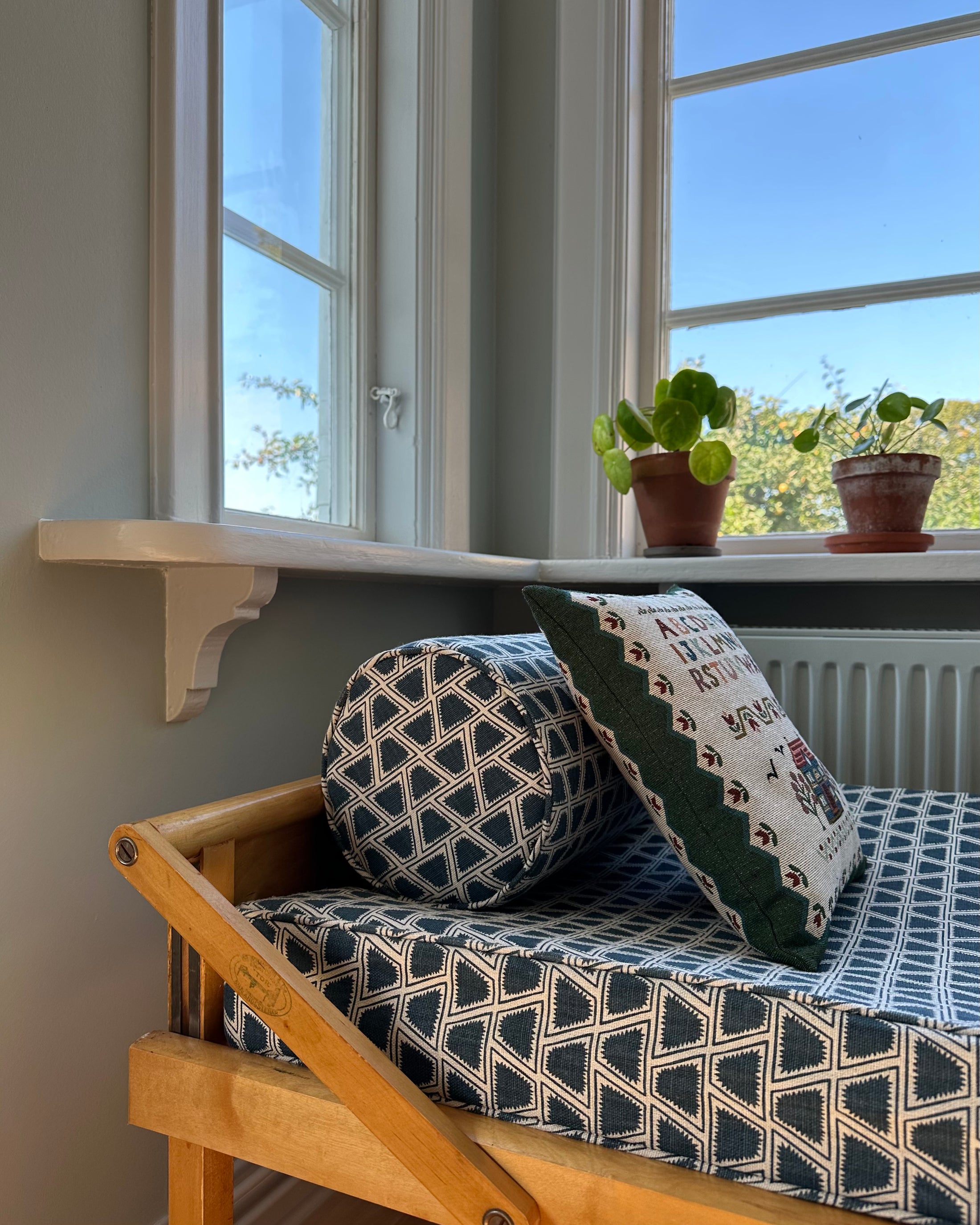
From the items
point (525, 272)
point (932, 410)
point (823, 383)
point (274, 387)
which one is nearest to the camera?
point (274, 387)

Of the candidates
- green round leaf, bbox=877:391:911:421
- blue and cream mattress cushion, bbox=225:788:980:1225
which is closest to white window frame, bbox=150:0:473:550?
green round leaf, bbox=877:391:911:421

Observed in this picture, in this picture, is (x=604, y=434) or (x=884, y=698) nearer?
(x=884, y=698)

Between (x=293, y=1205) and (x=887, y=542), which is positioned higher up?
(x=887, y=542)

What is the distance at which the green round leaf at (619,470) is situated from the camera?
67.4 inches

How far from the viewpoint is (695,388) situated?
64.1 inches

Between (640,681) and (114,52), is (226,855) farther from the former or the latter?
(114,52)

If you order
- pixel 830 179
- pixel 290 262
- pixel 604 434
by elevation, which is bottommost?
pixel 604 434

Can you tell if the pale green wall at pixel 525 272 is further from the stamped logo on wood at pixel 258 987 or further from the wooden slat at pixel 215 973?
the stamped logo on wood at pixel 258 987

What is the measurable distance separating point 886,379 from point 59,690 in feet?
5.10

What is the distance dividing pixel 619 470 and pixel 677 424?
0.44ft

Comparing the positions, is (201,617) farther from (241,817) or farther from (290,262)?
(290,262)

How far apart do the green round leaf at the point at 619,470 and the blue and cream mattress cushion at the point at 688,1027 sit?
932mm

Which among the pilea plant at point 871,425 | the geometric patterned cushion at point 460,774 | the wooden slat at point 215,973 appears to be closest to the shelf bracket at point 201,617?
the geometric patterned cushion at point 460,774

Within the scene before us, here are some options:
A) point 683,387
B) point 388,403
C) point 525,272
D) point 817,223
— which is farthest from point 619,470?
point 817,223
